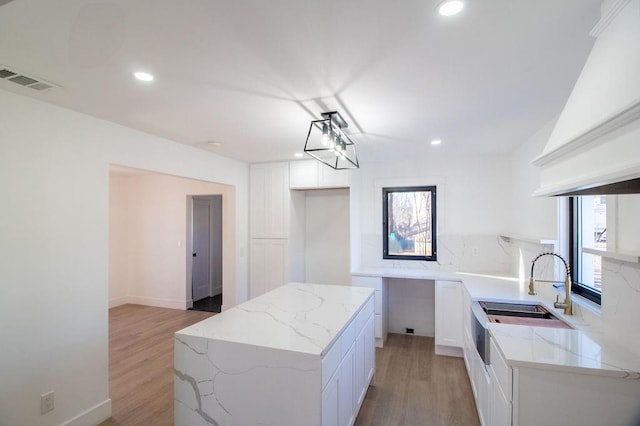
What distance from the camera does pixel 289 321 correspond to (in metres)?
2.09

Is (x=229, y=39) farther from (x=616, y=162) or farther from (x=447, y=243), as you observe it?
(x=447, y=243)

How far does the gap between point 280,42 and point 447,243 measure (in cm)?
359

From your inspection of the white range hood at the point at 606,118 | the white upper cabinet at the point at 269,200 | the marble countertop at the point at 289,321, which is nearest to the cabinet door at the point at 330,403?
the marble countertop at the point at 289,321

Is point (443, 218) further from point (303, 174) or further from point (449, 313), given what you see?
point (303, 174)

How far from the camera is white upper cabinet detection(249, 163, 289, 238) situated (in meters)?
4.70

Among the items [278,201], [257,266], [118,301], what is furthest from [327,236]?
[118,301]

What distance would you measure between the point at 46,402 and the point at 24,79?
2.20m

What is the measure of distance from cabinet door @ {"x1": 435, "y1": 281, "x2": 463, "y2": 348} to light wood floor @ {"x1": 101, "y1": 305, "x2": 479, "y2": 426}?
230 mm

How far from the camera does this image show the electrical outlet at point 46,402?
219 cm

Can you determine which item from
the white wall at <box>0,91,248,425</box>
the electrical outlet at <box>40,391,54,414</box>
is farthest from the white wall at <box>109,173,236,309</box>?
the electrical outlet at <box>40,391,54,414</box>

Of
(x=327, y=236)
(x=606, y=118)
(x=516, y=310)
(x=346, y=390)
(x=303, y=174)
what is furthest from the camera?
(x=327, y=236)

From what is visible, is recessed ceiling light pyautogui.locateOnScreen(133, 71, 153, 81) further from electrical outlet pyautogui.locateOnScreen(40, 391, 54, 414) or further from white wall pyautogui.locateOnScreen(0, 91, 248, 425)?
electrical outlet pyautogui.locateOnScreen(40, 391, 54, 414)

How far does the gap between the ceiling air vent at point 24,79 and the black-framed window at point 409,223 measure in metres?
3.78

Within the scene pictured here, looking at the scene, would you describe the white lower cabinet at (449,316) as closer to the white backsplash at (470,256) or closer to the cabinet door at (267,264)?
the white backsplash at (470,256)
